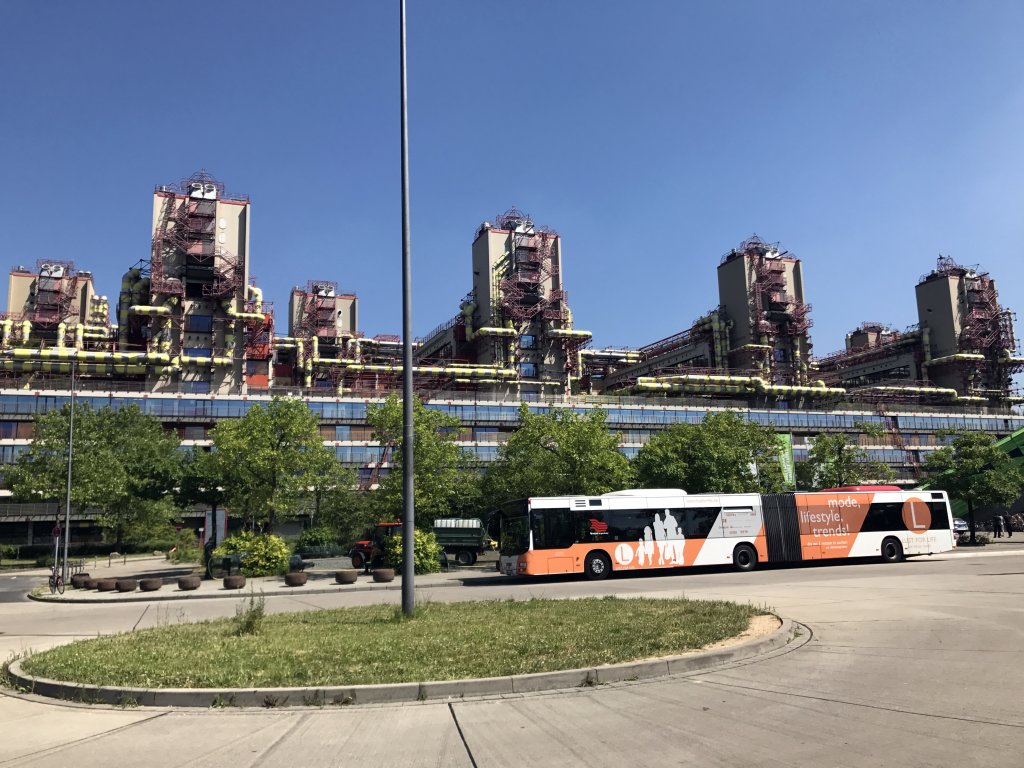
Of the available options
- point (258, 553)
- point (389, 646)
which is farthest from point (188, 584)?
point (389, 646)

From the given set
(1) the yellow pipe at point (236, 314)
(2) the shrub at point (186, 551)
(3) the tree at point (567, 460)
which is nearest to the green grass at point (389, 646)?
(3) the tree at point (567, 460)

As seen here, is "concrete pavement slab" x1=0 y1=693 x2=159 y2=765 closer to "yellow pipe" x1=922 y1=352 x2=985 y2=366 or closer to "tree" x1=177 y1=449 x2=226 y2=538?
"tree" x1=177 y1=449 x2=226 y2=538

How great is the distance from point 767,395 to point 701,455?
176ft

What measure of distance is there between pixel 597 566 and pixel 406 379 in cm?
1546

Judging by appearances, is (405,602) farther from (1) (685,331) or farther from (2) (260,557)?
(1) (685,331)

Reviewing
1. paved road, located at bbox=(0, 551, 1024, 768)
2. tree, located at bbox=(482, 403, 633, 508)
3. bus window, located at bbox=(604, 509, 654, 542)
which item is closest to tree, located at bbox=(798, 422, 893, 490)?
tree, located at bbox=(482, 403, 633, 508)

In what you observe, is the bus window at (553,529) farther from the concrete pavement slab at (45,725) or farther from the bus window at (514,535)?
the concrete pavement slab at (45,725)

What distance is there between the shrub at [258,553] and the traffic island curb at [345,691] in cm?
2328

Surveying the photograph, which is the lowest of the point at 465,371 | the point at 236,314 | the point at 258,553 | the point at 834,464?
the point at 258,553

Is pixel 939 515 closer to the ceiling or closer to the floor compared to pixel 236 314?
closer to the floor

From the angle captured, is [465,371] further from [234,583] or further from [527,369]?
[234,583]

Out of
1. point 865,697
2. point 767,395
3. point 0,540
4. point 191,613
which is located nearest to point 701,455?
point 191,613

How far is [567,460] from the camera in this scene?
133 ft

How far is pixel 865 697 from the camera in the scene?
7.71 metres
